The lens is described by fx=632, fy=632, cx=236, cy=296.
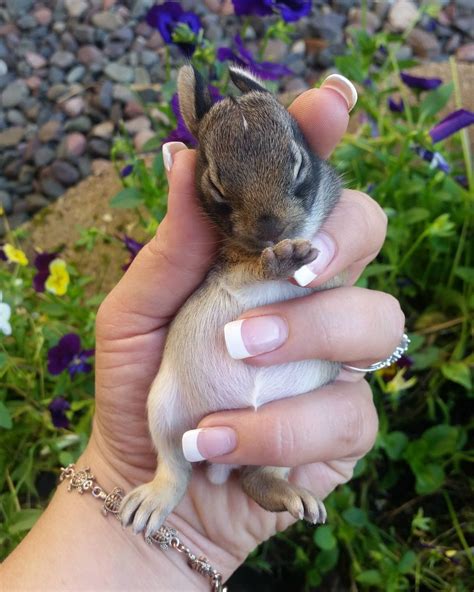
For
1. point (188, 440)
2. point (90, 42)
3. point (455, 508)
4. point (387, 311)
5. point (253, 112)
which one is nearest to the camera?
point (253, 112)

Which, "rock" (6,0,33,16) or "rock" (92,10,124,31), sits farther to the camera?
→ "rock" (6,0,33,16)

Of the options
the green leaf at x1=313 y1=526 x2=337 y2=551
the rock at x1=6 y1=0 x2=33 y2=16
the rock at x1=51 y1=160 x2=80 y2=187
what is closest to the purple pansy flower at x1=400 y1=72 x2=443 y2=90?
the green leaf at x1=313 y1=526 x2=337 y2=551

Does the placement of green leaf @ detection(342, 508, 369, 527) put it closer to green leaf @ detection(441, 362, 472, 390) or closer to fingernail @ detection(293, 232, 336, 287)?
green leaf @ detection(441, 362, 472, 390)

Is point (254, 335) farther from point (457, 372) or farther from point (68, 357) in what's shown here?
point (457, 372)

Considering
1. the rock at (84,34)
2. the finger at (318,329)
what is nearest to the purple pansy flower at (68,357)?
the finger at (318,329)

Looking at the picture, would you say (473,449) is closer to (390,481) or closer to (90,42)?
(390,481)

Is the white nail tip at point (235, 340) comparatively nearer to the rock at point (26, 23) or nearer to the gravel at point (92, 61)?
the gravel at point (92, 61)

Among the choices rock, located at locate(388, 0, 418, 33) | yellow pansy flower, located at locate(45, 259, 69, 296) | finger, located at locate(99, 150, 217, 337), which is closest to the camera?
finger, located at locate(99, 150, 217, 337)

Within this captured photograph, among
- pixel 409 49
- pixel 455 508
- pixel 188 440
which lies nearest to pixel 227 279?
pixel 188 440
